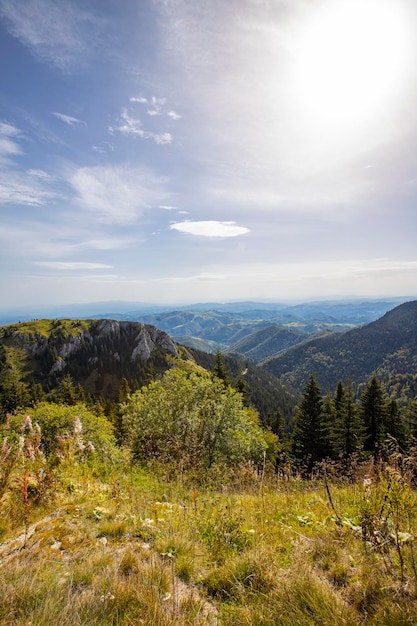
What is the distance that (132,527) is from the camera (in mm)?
4867

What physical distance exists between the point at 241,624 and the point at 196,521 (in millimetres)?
2534

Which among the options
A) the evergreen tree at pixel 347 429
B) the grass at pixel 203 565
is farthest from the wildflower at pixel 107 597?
the evergreen tree at pixel 347 429

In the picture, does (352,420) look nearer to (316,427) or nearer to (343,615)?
(316,427)

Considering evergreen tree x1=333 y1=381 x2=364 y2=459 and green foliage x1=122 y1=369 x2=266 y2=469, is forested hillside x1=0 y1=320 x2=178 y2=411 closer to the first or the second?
evergreen tree x1=333 y1=381 x2=364 y2=459

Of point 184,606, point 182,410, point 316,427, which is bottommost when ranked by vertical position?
point 316,427

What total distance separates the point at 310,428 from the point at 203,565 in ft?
124

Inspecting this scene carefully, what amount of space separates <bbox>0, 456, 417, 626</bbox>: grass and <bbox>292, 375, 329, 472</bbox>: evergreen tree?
34.4 metres

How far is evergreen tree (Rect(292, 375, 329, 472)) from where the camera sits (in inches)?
1453

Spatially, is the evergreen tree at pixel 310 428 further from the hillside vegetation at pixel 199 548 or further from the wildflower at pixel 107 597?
the wildflower at pixel 107 597

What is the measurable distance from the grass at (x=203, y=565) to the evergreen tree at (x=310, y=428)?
34356 mm

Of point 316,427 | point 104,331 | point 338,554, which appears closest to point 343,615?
point 338,554

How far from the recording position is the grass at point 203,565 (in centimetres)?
277

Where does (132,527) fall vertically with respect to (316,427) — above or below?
above

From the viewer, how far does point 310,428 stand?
37625 mm
